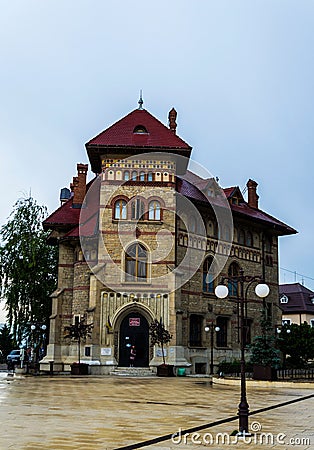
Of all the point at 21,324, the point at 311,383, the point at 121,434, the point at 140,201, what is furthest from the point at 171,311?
the point at 121,434

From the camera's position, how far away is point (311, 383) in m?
24.5

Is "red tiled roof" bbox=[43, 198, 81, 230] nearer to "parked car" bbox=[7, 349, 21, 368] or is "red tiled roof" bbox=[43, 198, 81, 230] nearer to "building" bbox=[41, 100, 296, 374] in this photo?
"building" bbox=[41, 100, 296, 374]

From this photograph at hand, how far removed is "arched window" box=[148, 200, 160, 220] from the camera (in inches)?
1405

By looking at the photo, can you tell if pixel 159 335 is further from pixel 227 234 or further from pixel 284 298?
pixel 284 298

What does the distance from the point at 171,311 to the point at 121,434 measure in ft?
77.2

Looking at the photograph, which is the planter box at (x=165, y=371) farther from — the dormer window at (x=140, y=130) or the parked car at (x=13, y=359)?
the parked car at (x=13, y=359)

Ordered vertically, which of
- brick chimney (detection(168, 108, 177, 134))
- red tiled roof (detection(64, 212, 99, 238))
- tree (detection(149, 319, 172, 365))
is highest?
brick chimney (detection(168, 108, 177, 134))

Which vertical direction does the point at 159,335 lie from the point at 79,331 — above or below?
below

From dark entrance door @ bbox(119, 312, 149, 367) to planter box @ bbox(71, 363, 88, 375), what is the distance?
90.7 inches

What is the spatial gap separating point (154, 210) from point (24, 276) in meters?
12.7

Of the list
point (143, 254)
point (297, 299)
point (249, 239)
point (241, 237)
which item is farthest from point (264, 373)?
point (297, 299)

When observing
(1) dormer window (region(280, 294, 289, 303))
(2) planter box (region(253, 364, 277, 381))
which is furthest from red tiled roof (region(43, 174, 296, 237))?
(1) dormer window (region(280, 294, 289, 303))

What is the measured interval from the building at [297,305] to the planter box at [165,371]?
108 feet

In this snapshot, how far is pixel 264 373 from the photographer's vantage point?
2634 centimetres
